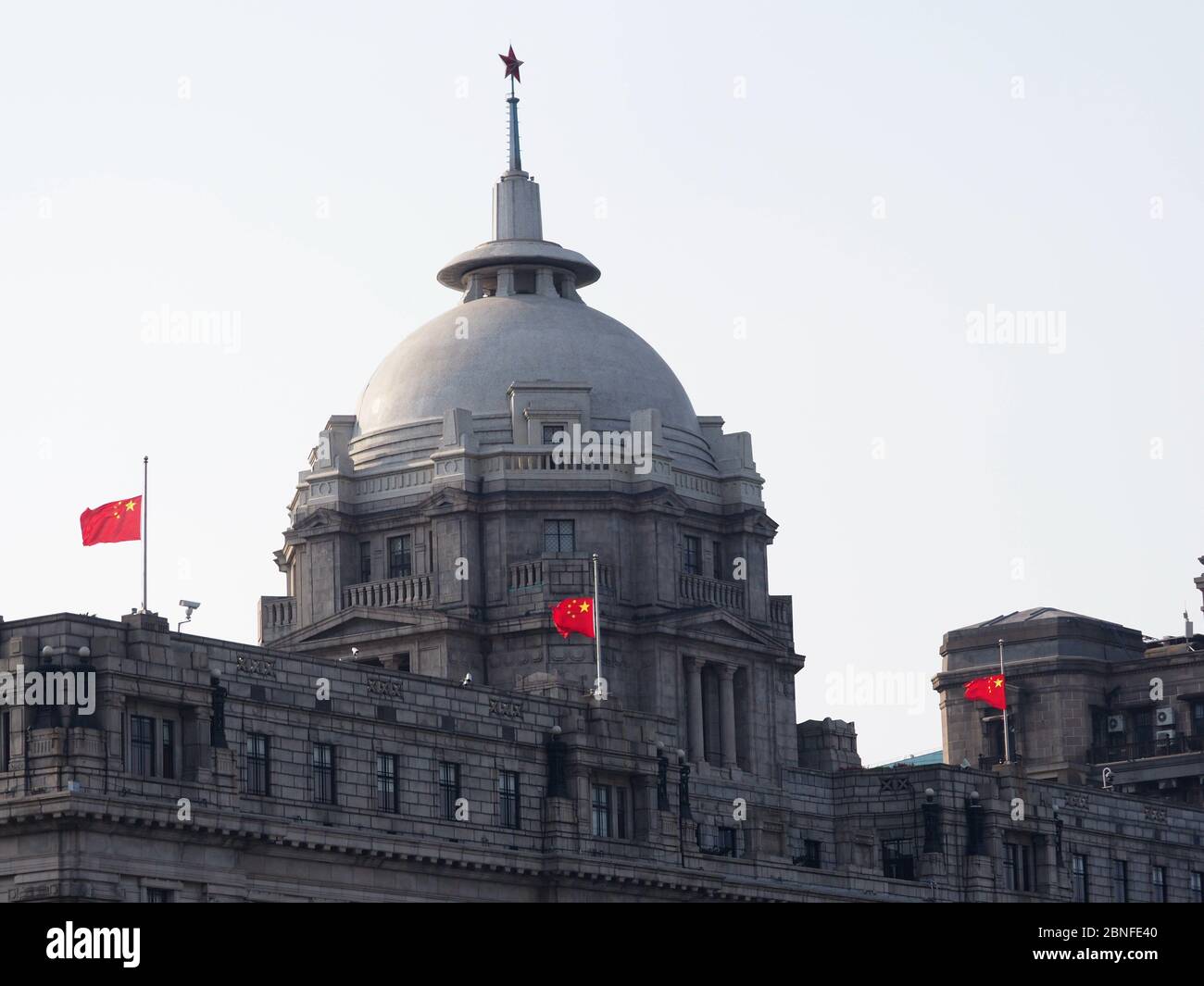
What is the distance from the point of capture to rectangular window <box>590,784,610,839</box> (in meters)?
94.7

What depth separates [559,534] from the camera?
11369 centimetres

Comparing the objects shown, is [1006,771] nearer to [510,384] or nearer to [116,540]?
[510,384]

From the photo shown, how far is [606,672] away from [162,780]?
32.4 m

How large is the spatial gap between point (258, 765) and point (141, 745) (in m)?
4.79

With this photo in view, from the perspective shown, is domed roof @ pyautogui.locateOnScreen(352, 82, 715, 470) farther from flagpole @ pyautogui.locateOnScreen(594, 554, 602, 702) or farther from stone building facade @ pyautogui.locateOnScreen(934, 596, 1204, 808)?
stone building facade @ pyautogui.locateOnScreen(934, 596, 1204, 808)

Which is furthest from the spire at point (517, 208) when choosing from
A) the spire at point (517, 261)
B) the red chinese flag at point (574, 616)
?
the red chinese flag at point (574, 616)

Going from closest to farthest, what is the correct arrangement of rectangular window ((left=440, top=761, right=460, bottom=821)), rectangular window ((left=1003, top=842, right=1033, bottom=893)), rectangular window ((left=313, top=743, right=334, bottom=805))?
rectangular window ((left=313, top=743, right=334, bottom=805)), rectangular window ((left=440, top=761, right=460, bottom=821)), rectangular window ((left=1003, top=842, right=1033, bottom=893))

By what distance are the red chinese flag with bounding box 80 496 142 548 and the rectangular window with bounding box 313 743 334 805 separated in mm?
7911

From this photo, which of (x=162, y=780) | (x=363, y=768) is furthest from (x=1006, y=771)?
(x=162, y=780)

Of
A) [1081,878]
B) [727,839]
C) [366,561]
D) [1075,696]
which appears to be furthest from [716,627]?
[1075,696]

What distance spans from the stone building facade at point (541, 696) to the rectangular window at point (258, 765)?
96 mm

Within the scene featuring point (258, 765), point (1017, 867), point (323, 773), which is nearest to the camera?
point (258, 765)

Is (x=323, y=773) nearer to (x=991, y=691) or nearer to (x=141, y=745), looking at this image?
(x=141, y=745)

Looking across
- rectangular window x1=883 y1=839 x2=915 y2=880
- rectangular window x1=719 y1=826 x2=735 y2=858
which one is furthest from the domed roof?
rectangular window x1=719 y1=826 x2=735 y2=858
